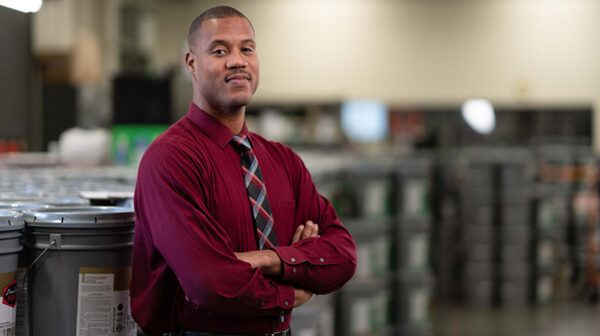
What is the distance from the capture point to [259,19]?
536 inches

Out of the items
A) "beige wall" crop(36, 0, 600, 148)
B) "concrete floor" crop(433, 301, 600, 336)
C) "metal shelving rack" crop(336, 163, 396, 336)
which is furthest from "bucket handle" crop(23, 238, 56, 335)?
"beige wall" crop(36, 0, 600, 148)

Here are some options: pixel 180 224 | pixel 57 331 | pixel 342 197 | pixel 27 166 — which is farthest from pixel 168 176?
pixel 342 197

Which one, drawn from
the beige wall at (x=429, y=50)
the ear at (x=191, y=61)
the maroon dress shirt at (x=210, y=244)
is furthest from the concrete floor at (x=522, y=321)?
the ear at (x=191, y=61)

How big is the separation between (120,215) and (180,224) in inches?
12.1

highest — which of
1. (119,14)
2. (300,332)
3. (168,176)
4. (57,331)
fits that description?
(119,14)

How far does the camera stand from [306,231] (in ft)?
6.67

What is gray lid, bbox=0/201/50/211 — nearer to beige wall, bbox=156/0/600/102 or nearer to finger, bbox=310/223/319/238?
finger, bbox=310/223/319/238

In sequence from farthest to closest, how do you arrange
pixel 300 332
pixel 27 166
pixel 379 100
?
1. pixel 379 100
2. pixel 27 166
3. pixel 300 332

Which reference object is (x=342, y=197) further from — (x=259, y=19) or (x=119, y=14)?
(x=259, y=19)

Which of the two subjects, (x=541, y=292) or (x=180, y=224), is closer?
(x=180, y=224)

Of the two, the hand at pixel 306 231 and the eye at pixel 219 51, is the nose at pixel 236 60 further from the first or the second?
the hand at pixel 306 231

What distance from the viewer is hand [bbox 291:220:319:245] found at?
202cm

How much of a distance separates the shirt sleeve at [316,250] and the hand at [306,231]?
0.03 meters

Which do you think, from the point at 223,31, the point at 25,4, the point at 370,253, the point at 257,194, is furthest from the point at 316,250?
the point at 370,253
